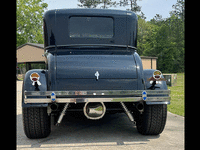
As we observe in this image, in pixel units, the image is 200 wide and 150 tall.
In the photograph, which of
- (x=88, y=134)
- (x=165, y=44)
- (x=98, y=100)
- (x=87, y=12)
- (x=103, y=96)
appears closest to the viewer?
(x=98, y=100)

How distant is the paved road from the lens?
4.18 metres

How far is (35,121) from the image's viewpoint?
4.40 m

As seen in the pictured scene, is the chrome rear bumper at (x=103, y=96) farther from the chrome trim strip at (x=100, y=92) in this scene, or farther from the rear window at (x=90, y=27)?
the rear window at (x=90, y=27)

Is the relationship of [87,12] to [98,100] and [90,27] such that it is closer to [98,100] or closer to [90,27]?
[90,27]

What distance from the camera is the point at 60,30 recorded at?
Result: 5211mm

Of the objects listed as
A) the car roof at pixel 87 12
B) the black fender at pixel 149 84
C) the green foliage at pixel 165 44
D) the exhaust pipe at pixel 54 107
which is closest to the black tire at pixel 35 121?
the exhaust pipe at pixel 54 107

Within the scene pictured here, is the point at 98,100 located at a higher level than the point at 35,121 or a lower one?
higher

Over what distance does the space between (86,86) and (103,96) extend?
14.4 inches

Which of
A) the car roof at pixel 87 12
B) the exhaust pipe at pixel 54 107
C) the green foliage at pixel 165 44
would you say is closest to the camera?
the exhaust pipe at pixel 54 107

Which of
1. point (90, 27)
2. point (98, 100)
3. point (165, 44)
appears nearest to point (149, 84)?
point (98, 100)

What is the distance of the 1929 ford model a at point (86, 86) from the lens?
430cm

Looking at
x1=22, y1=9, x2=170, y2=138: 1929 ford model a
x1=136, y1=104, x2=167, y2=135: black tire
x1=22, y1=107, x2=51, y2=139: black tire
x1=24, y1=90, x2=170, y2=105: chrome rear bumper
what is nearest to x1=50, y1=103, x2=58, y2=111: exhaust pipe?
x1=22, y1=9, x2=170, y2=138: 1929 ford model a

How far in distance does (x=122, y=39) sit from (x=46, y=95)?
2.21 m

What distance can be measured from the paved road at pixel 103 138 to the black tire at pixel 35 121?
183 millimetres
